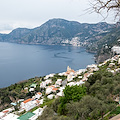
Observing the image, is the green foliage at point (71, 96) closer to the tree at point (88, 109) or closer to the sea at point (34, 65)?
the tree at point (88, 109)

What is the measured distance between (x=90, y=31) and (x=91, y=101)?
185 metres

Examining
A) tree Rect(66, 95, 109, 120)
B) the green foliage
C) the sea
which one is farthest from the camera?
the sea

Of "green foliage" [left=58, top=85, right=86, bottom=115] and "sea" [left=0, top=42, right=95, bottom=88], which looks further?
"sea" [left=0, top=42, right=95, bottom=88]

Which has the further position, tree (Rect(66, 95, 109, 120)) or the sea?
the sea

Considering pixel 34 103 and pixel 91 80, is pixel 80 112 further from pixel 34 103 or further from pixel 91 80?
pixel 34 103

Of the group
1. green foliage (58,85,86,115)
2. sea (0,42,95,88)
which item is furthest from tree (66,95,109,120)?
sea (0,42,95,88)

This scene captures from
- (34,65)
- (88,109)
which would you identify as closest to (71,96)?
(88,109)

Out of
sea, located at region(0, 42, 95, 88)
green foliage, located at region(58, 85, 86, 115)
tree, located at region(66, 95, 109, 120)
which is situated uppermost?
tree, located at region(66, 95, 109, 120)

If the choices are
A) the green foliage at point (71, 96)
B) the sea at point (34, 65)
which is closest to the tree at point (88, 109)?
the green foliage at point (71, 96)

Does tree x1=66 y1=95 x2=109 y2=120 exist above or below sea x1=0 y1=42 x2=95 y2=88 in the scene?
above

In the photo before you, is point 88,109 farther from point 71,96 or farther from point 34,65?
point 34,65

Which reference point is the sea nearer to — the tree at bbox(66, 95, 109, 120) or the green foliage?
the green foliage

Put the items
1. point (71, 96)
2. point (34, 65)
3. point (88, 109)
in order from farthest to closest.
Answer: point (34, 65)
point (71, 96)
point (88, 109)

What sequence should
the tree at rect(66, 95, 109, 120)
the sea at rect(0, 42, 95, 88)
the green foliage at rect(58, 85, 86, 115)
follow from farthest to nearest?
the sea at rect(0, 42, 95, 88)
the green foliage at rect(58, 85, 86, 115)
the tree at rect(66, 95, 109, 120)
